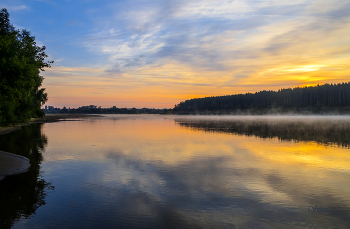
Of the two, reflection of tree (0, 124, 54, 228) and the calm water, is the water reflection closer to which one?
the calm water

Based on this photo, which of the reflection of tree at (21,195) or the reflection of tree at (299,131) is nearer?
the reflection of tree at (21,195)

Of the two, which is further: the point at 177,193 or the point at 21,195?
the point at 177,193

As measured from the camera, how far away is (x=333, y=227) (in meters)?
8.65

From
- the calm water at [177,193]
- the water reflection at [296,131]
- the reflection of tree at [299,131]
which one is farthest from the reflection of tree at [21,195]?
the reflection of tree at [299,131]

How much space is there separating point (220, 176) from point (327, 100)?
7739 inches

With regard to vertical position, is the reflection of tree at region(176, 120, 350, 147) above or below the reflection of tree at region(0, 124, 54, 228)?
below

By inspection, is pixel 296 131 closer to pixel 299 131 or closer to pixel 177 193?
pixel 299 131

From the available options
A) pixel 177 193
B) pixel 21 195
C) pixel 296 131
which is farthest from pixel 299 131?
pixel 21 195

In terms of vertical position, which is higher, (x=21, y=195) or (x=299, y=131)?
(x=21, y=195)

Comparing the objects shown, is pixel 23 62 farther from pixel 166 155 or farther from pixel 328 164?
pixel 328 164

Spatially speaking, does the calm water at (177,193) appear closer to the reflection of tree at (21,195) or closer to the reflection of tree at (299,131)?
the reflection of tree at (21,195)

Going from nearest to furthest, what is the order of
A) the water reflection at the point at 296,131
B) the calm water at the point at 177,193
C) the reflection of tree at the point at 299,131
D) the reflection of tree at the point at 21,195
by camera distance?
1. the calm water at the point at 177,193
2. the reflection of tree at the point at 21,195
3. the reflection of tree at the point at 299,131
4. the water reflection at the point at 296,131

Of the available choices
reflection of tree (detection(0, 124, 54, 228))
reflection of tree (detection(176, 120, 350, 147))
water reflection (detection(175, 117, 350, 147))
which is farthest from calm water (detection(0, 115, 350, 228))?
Answer: water reflection (detection(175, 117, 350, 147))

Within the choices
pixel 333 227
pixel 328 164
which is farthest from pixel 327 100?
pixel 333 227
